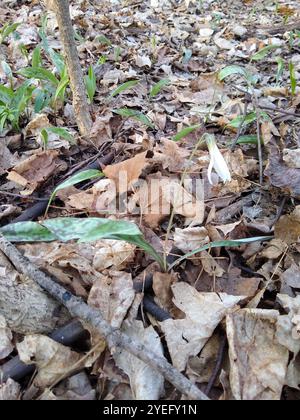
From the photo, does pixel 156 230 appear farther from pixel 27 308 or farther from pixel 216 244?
pixel 27 308

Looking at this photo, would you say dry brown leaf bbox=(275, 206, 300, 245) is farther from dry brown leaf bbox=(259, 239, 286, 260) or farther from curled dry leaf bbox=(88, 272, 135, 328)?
curled dry leaf bbox=(88, 272, 135, 328)

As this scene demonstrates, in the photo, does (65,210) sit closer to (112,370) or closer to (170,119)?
(112,370)

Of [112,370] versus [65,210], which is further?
[65,210]

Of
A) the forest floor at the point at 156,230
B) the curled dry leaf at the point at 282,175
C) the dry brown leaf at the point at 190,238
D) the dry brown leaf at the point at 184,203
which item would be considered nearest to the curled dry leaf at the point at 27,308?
the forest floor at the point at 156,230

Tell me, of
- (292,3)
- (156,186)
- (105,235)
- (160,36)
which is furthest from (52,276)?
(292,3)

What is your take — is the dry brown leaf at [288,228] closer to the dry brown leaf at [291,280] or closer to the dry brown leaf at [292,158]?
the dry brown leaf at [291,280]

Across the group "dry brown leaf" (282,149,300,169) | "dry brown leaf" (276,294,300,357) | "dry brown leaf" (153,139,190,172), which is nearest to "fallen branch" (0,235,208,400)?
"dry brown leaf" (276,294,300,357)
